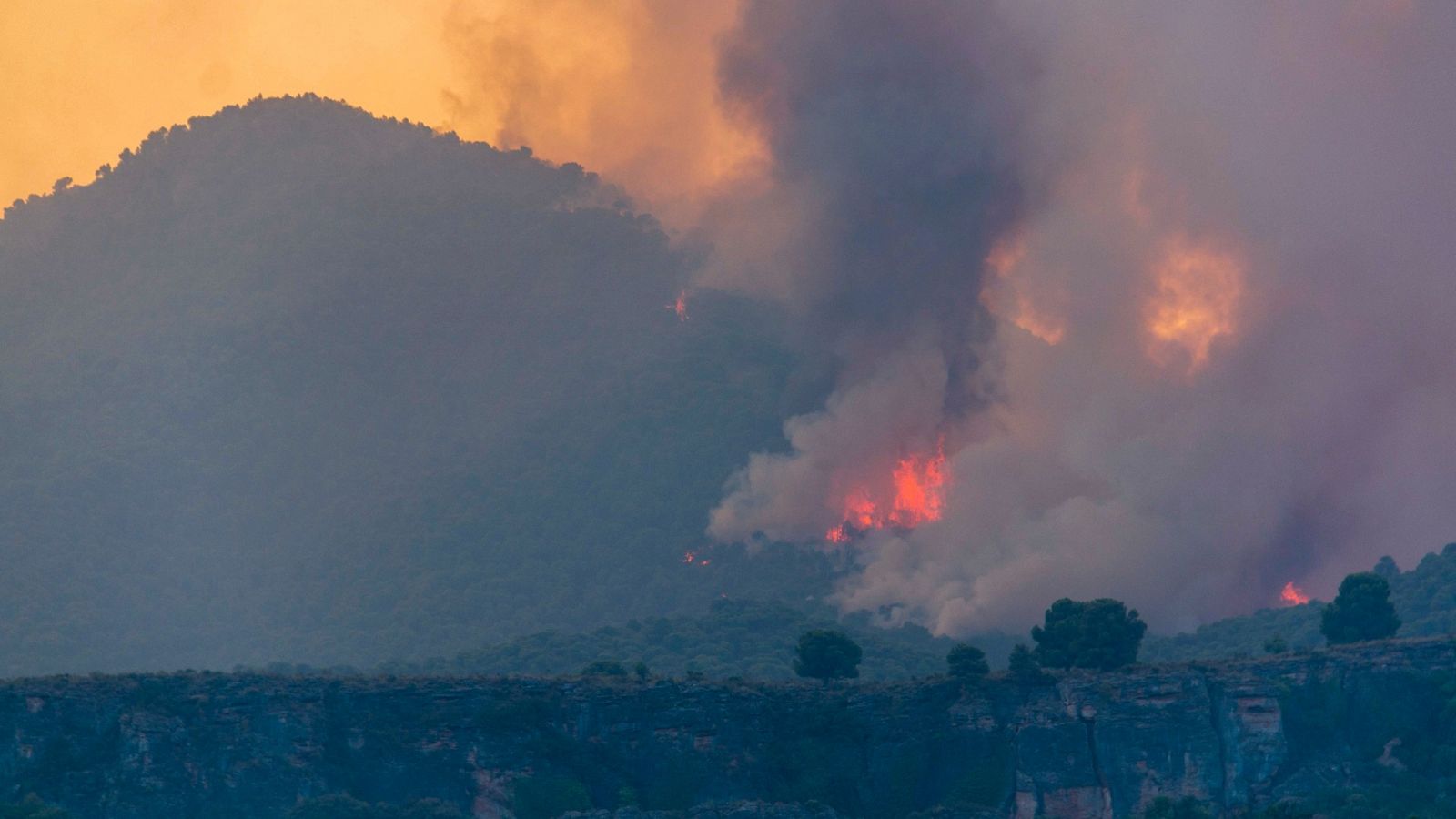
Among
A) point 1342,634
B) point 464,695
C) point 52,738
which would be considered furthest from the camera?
point 1342,634

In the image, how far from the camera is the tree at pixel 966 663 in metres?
166

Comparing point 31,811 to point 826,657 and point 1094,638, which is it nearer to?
point 826,657

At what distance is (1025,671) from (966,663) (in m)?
4.26

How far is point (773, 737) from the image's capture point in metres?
161

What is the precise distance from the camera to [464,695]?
159m

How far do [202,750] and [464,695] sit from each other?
18334 mm

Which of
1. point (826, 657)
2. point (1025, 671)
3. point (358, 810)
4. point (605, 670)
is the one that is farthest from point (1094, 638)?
point (358, 810)

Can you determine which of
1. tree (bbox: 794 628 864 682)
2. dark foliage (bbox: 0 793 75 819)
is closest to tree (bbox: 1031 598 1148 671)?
tree (bbox: 794 628 864 682)

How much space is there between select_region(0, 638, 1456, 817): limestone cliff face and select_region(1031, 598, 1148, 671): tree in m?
5.39

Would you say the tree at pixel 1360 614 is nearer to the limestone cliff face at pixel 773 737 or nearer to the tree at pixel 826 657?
the limestone cliff face at pixel 773 737

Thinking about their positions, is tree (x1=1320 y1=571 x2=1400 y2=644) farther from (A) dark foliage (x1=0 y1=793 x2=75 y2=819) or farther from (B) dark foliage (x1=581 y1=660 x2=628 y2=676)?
(A) dark foliage (x1=0 y1=793 x2=75 y2=819)

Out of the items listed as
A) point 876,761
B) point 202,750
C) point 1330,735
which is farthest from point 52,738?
point 1330,735

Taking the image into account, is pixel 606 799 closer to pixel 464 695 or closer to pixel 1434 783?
pixel 464 695

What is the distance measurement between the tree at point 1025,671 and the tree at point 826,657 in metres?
15.1
